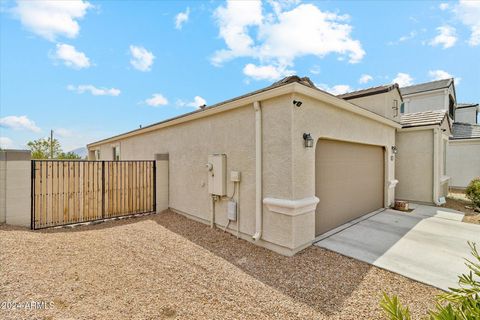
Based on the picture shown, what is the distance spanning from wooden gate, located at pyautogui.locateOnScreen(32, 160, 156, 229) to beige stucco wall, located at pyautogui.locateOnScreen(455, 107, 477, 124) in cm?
2715

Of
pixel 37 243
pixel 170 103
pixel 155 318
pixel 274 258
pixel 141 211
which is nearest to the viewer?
pixel 155 318

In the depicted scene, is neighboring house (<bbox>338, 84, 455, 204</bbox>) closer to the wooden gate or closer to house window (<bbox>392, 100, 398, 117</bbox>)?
house window (<bbox>392, 100, 398, 117</bbox>)

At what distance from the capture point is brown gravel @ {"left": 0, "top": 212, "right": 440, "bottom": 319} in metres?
3.01

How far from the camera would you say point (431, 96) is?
1702cm

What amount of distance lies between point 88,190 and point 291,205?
6967 mm

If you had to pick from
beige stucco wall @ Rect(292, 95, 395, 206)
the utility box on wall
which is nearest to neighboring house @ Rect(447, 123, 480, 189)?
beige stucco wall @ Rect(292, 95, 395, 206)

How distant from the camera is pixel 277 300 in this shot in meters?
3.27

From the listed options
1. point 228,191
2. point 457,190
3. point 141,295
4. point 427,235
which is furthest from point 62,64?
point 457,190

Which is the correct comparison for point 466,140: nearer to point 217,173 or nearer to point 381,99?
point 381,99

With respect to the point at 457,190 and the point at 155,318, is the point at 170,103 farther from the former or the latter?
the point at 457,190

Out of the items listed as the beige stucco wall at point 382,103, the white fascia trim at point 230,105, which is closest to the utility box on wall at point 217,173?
the white fascia trim at point 230,105

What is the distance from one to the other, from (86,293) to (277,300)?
302cm

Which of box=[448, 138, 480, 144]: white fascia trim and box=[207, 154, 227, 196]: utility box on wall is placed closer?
box=[207, 154, 227, 196]: utility box on wall

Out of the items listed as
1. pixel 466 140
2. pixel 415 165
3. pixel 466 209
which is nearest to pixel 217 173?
pixel 415 165
